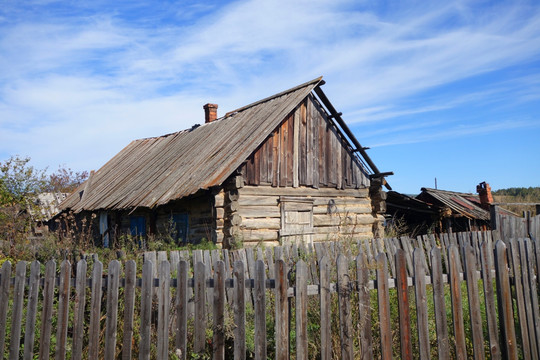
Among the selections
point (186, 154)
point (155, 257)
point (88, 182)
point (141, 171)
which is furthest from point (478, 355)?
point (88, 182)

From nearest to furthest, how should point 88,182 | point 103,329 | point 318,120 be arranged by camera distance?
1. point 103,329
2. point 318,120
3. point 88,182

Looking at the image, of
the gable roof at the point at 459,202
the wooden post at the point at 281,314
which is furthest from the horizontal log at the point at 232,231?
the gable roof at the point at 459,202

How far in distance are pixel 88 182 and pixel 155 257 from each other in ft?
52.0

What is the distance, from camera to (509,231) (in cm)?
1340

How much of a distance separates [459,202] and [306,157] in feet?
31.1

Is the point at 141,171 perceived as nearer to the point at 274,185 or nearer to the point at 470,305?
the point at 274,185

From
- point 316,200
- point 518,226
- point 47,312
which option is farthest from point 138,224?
point 518,226

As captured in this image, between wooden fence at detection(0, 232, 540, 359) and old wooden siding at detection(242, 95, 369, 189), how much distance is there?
8365 mm

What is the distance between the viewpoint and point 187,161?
15414mm

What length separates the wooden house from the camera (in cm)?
1273

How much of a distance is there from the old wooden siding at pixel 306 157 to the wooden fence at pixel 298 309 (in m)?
8.37

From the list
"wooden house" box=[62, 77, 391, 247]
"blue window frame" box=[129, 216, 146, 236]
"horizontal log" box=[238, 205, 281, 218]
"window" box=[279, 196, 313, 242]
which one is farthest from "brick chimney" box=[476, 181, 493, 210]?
"blue window frame" box=[129, 216, 146, 236]

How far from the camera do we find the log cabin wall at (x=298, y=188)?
1290 centimetres

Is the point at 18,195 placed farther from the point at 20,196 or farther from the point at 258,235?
the point at 258,235
